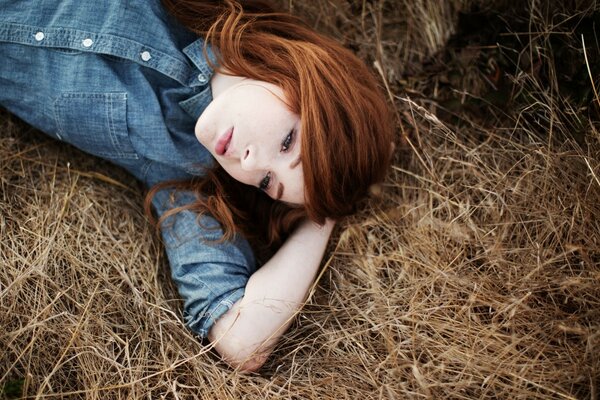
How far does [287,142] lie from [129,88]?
0.71 m

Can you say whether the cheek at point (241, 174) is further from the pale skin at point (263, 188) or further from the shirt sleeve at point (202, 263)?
the shirt sleeve at point (202, 263)

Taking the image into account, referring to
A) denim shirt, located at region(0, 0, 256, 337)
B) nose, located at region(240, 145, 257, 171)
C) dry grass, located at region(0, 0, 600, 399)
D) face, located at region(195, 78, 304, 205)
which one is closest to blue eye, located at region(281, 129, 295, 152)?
face, located at region(195, 78, 304, 205)

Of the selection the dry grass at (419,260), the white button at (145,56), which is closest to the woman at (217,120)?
the white button at (145,56)

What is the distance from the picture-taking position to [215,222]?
2264 mm

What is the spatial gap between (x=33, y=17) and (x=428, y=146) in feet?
5.62

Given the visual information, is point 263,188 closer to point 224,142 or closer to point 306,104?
point 224,142

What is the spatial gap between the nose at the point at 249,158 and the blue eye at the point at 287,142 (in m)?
0.10

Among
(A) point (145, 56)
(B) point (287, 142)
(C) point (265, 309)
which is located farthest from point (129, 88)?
Result: (C) point (265, 309)

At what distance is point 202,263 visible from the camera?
2.17m

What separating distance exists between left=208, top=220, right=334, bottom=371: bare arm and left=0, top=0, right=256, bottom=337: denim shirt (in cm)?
6

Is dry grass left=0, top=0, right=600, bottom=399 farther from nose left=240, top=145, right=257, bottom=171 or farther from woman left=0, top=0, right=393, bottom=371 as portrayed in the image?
nose left=240, top=145, right=257, bottom=171

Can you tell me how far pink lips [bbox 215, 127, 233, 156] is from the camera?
1943 millimetres

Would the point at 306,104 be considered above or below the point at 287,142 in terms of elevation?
above

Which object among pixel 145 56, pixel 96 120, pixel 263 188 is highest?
pixel 145 56
